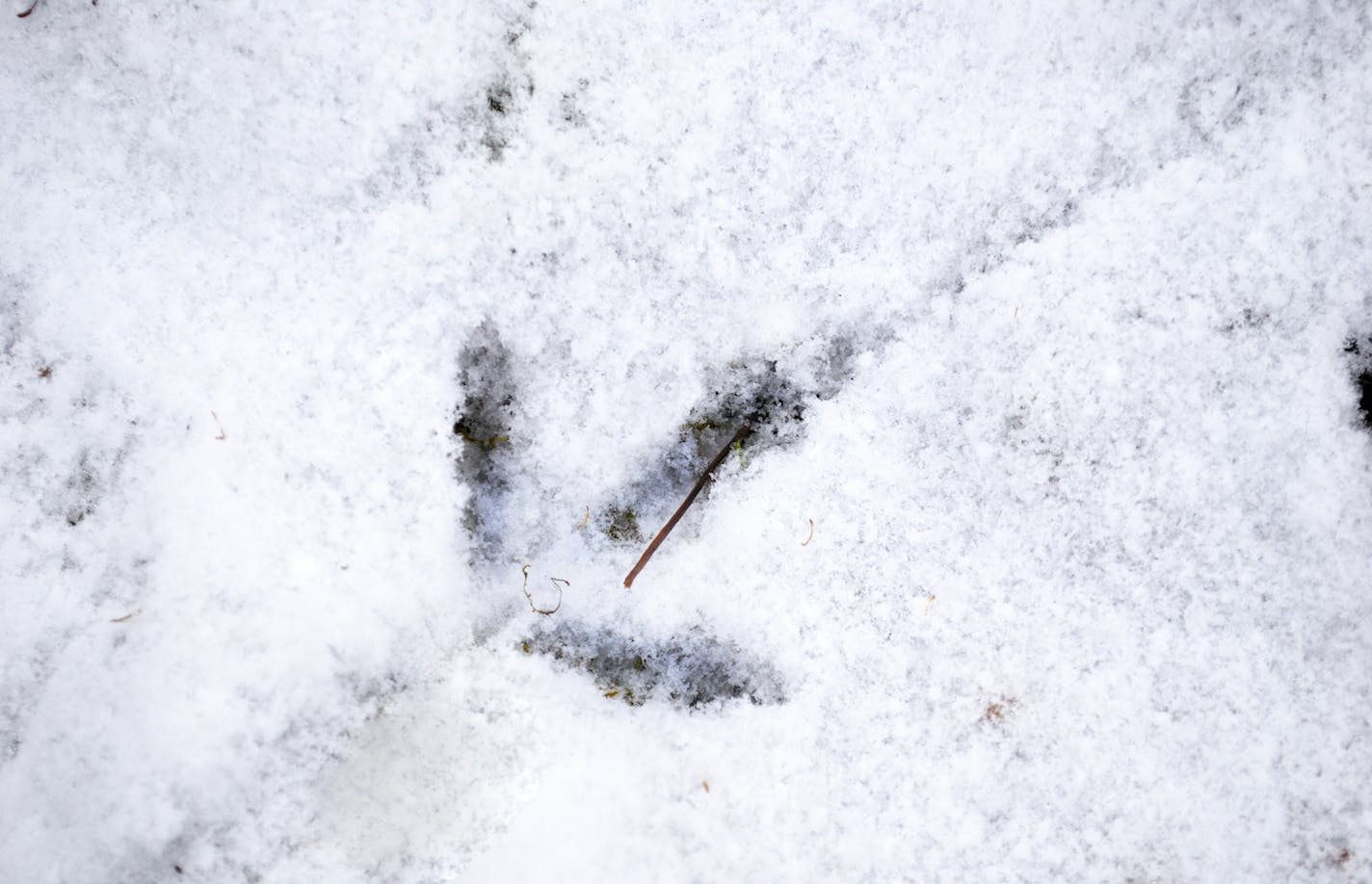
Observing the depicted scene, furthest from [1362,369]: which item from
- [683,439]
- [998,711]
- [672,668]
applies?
[672,668]

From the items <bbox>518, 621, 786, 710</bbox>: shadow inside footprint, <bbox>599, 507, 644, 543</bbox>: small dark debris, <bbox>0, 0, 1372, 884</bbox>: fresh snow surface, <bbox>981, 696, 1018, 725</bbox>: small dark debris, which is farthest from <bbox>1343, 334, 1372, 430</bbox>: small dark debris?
<bbox>599, 507, 644, 543</bbox>: small dark debris

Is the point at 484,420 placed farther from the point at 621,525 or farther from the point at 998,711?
the point at 998,711

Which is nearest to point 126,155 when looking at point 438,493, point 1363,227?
point 438,493

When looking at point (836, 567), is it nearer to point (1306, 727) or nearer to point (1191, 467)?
point (1191, 467)

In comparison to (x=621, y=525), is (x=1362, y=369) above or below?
below

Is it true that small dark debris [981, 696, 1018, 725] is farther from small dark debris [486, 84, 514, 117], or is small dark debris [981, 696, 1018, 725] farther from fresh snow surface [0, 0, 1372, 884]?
small dark debris [486, 84, 514, 117]

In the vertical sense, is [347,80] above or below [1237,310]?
above
